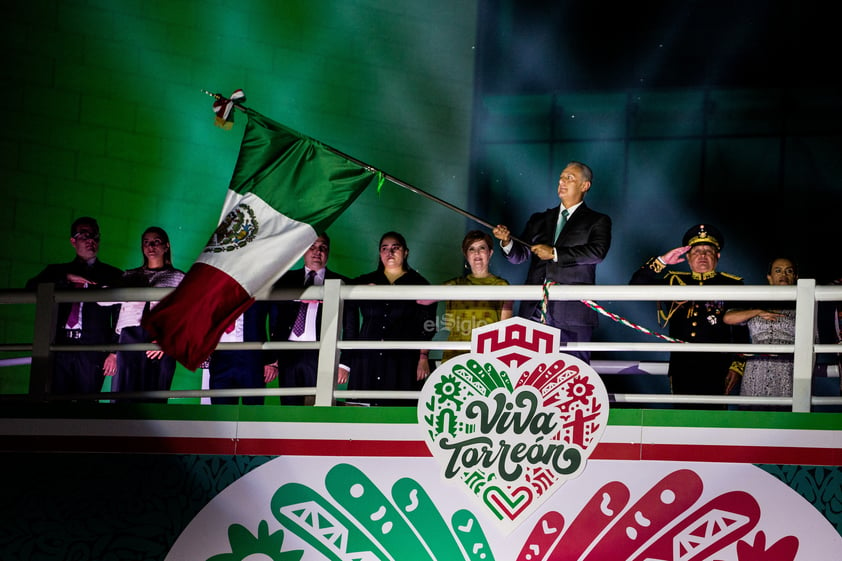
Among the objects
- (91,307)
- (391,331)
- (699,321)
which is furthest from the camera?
(91,307)

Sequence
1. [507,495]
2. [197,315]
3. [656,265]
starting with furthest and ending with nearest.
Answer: [656,265], [197,315], [507,495]

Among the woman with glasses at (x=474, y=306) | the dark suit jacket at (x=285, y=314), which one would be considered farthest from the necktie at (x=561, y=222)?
the dark suit jacket at (x=285, y=314)

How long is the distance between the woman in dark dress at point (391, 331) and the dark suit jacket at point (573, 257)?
59cm

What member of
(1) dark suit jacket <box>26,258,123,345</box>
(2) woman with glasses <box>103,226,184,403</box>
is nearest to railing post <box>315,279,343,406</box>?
(2) woman with glasses <box>103,226,184,403</box>

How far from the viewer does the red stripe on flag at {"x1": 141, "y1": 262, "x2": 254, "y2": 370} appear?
596 centimetres

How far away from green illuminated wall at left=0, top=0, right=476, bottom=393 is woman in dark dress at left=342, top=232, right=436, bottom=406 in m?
2.85

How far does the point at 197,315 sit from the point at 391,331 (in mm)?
1147

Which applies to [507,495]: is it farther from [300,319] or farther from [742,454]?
[300,319]

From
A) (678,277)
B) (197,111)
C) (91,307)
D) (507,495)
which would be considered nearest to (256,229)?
(91,307)

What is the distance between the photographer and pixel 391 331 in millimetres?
6637

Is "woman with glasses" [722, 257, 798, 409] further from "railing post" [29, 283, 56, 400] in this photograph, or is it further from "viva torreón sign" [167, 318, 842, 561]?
"railing post" [29, 283, 56, 400]

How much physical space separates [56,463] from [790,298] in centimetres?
358

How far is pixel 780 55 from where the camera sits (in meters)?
10.1

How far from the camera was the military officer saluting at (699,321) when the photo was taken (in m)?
6.00
